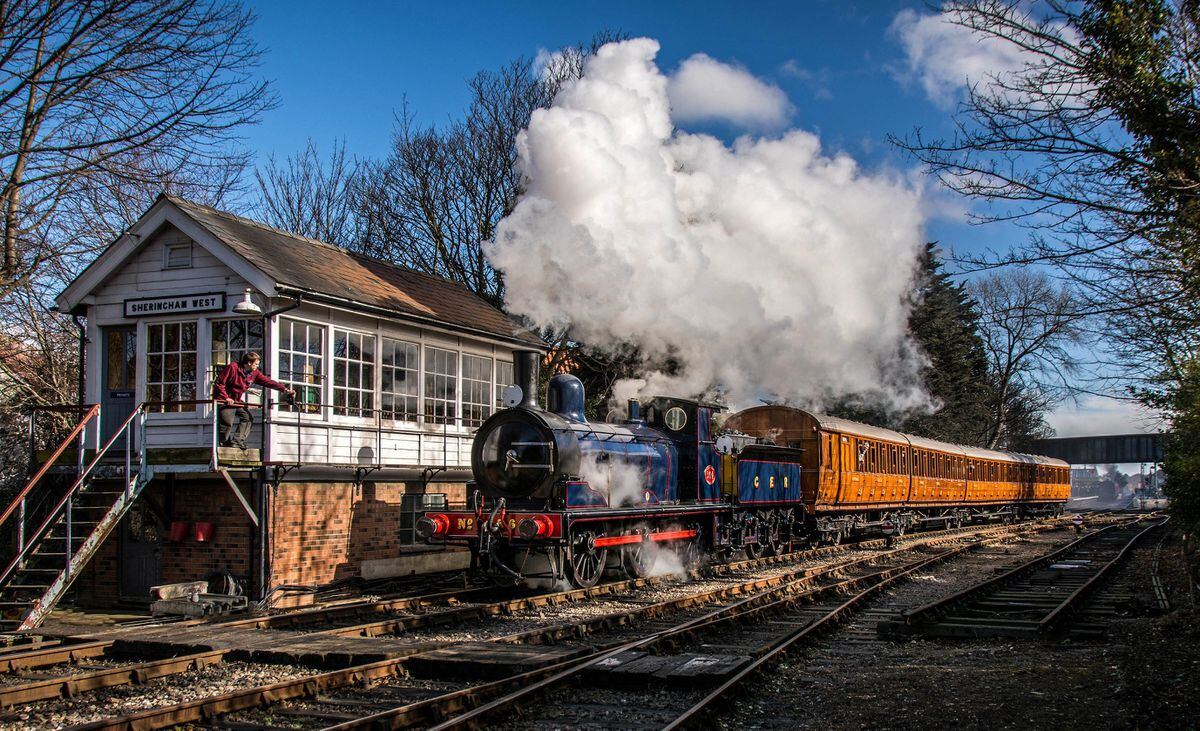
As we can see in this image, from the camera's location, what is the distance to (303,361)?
14.9 metres

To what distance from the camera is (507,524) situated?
1309cm

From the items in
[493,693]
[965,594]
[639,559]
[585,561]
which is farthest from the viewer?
[639,559]

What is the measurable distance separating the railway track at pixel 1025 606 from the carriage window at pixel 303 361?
29.6ft

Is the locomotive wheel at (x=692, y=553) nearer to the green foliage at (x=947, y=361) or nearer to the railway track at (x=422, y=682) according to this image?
the railway track at (x=422, y=682)

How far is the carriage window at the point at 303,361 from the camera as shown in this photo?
47.8 feet

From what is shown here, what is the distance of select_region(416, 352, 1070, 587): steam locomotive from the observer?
13.4 m

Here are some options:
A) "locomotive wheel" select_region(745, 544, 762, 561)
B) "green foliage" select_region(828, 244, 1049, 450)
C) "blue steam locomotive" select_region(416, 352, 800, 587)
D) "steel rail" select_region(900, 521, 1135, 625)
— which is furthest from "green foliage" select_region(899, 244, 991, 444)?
"blue steam locomotive" select_region(416, 352, 800, 587)

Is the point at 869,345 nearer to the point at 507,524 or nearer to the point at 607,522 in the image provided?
the point at 607,522

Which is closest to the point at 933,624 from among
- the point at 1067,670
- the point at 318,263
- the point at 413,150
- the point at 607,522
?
the point at 1067,670

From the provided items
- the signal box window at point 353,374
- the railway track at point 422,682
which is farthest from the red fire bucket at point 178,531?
the railway track at point 422,682

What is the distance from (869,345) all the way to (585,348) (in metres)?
9.70

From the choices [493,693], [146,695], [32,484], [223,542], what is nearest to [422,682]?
[493,693]

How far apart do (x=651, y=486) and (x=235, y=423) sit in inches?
249

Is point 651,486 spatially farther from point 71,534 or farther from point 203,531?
point 71,534
